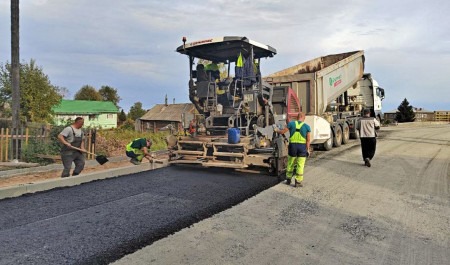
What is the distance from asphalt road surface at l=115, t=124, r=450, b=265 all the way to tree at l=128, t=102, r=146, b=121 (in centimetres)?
5589

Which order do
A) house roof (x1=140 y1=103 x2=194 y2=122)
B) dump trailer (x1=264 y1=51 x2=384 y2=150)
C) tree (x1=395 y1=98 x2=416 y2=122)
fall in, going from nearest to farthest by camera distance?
1. dump trailer (x1=264 y1=51 x2=384 y2=150)
2. tree (x1=395 y1=98 x2=416 y2=122)
3. house roof (x1=140 y1=103 x2=194 y2=122)

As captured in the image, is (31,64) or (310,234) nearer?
(310,234)

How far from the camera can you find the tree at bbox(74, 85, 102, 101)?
211ft

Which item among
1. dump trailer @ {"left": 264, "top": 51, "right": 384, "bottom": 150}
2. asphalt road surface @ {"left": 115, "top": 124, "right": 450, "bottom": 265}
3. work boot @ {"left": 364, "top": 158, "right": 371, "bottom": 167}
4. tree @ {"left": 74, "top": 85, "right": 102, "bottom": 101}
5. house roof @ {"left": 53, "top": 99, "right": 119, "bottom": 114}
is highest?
tree @ {"left": 74, "top": 85, "right": 102, "bottom": 101}

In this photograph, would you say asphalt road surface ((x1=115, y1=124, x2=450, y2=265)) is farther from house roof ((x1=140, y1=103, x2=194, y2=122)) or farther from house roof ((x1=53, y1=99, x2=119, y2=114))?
house roof ((x1=53, y1=99, x2=119, y2=114))

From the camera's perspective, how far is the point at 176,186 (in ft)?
21.0

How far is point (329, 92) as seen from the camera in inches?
472

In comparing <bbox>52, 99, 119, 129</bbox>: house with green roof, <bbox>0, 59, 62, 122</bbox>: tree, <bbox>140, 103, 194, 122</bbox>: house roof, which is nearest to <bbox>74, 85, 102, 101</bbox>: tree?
<bbox>52, 99, 119, 129</bbox>: house with green roof

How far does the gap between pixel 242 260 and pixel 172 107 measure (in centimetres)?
4367

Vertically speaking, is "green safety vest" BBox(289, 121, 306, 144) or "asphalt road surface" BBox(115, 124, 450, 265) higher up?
"green safety vest" BBox(289, 121, 306, 144)

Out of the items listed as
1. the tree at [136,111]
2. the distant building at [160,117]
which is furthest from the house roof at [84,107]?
the tree at [136,111]

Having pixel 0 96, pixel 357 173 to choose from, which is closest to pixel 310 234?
pixel 357 173

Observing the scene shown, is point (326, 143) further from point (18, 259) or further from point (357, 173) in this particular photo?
point (18, 259)

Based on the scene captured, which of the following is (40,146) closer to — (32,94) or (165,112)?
(32,94)
